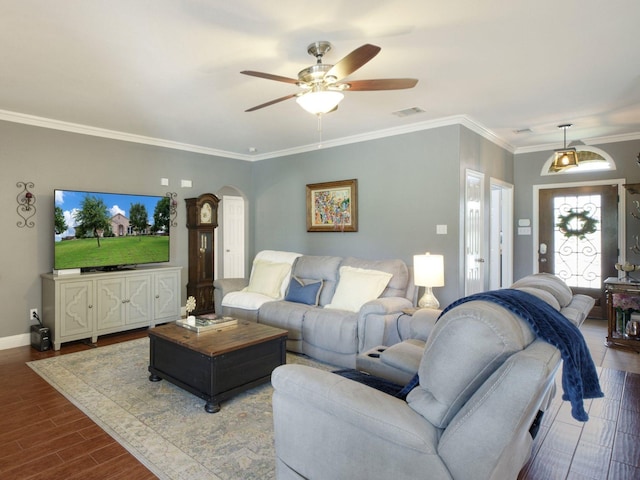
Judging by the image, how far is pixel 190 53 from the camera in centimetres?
268

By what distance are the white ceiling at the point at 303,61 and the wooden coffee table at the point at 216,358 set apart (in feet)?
6.95

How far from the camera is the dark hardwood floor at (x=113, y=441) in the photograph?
2.06 metres

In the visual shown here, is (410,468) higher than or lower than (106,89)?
lower

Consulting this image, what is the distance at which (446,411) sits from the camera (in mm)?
1313

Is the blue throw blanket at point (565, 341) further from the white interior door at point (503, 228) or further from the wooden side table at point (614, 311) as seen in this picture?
the white interior door at point (503, 228)

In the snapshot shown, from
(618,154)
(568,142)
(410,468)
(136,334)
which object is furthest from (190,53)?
(618,154)

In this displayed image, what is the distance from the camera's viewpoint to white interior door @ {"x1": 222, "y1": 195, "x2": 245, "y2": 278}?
286 inches

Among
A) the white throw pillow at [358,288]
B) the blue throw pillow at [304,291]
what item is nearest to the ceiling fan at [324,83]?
the white throw pillow at [358,288]

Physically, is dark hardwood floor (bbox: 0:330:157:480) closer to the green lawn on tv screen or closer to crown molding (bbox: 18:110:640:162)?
the green lawn on tv screen

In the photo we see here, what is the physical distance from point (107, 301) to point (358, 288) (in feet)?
9.74

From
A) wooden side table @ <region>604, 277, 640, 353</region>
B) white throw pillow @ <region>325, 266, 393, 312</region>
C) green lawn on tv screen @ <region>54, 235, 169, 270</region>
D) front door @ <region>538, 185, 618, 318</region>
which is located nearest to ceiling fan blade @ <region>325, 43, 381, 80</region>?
white throw pillow @ <region>325, 266, 393, 312</region>

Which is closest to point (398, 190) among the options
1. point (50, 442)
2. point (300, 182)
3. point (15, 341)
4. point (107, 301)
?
point (300, 182)

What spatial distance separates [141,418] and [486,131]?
485 cm

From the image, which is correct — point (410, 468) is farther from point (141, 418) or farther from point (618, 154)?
point (618, 154)
